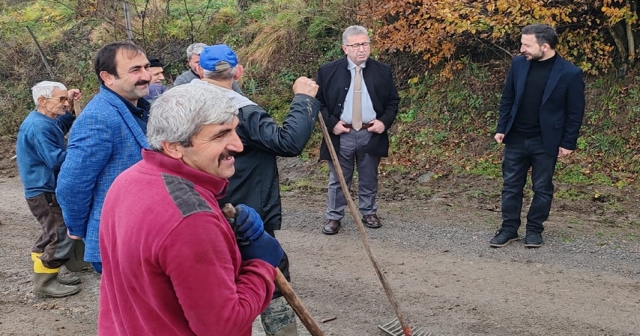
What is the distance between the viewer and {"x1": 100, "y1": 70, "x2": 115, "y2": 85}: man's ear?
3.77m

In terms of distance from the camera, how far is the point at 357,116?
21.9 ft

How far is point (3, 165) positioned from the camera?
11.2m

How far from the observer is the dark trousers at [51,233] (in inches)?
211

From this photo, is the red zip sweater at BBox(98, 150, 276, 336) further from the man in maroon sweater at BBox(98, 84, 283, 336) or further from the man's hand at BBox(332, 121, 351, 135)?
the man's hand at BBox(332, 121, 351, 135)

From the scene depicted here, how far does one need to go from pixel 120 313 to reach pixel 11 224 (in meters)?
6.40

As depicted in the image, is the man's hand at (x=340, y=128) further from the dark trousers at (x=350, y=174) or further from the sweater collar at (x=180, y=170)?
the sweater collar at (x=180, y=170)

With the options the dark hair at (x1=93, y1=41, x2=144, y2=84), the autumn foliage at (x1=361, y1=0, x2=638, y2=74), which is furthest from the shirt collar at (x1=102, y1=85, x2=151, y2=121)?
the autumn foliage at (x1=361, y1=0, x2=638, y2=74)

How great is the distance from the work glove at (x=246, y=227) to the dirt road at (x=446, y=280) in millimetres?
2450

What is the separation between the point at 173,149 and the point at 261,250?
52 centimetres

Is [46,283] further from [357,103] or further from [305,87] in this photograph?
[357,103]

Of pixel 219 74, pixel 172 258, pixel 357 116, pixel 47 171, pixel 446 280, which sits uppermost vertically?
pixel 219 74

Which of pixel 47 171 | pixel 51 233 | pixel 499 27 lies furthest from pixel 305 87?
pixel 499 27

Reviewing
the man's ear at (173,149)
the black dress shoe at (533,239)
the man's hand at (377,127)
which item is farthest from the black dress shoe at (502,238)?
the man's ear at (173,149)

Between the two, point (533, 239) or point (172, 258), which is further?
point (533, 239)
